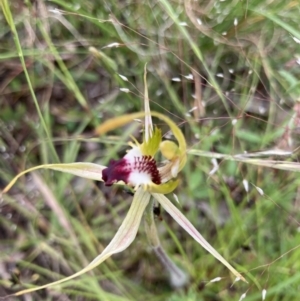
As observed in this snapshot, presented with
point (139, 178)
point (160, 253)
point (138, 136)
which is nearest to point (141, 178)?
point (139, 178)

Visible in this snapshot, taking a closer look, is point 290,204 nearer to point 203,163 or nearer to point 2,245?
point 203,163

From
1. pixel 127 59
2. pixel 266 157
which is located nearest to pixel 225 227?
pixel 266 157

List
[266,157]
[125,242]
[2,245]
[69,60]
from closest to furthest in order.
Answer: [125,242]
[266,157]
[2,245]
[69,60]

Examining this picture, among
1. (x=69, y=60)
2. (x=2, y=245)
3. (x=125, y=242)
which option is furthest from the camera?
(x=69, y=60)

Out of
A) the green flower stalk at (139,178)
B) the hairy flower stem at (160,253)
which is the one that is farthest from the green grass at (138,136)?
the green flower stalk at (139,178)

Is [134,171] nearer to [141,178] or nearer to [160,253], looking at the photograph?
[141,178]

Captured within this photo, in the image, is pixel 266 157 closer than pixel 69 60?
Yes

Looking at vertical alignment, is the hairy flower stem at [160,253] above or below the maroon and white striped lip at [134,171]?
below

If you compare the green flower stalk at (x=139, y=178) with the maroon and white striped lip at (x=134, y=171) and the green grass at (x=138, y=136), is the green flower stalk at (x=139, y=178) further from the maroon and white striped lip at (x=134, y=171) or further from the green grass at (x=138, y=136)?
the green grass at (x=138, y=136)
